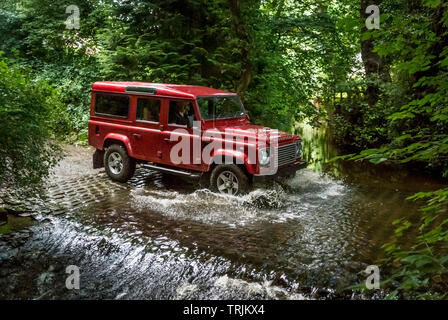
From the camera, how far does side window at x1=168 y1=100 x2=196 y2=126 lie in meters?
8.28

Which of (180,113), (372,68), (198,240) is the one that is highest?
(372,68)

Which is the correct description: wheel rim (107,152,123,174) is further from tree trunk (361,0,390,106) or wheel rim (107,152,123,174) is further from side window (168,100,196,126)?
tree trunk (361,0,390,106)

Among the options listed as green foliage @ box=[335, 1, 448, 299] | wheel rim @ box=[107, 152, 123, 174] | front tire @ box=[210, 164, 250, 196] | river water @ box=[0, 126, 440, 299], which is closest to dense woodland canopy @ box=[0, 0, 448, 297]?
wheel rim @ box=[107, 152, 123, 174]

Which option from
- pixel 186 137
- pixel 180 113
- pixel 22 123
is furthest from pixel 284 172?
pixel 22 123

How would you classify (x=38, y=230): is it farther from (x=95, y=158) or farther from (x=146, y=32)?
(x=146, y=32)

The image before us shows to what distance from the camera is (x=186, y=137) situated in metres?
8.27

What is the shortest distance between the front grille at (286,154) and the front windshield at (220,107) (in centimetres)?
156

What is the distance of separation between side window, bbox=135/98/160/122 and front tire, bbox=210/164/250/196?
1936mm

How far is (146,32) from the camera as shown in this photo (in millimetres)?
13344

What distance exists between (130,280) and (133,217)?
2180mm

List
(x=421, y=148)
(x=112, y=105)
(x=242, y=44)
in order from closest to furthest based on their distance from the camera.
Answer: (x=421, y=148) → (x=112, y=105) → (x=242, y=44)

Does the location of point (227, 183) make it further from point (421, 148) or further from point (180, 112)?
→ point (421, 148)

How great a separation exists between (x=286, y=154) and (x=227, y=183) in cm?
142
